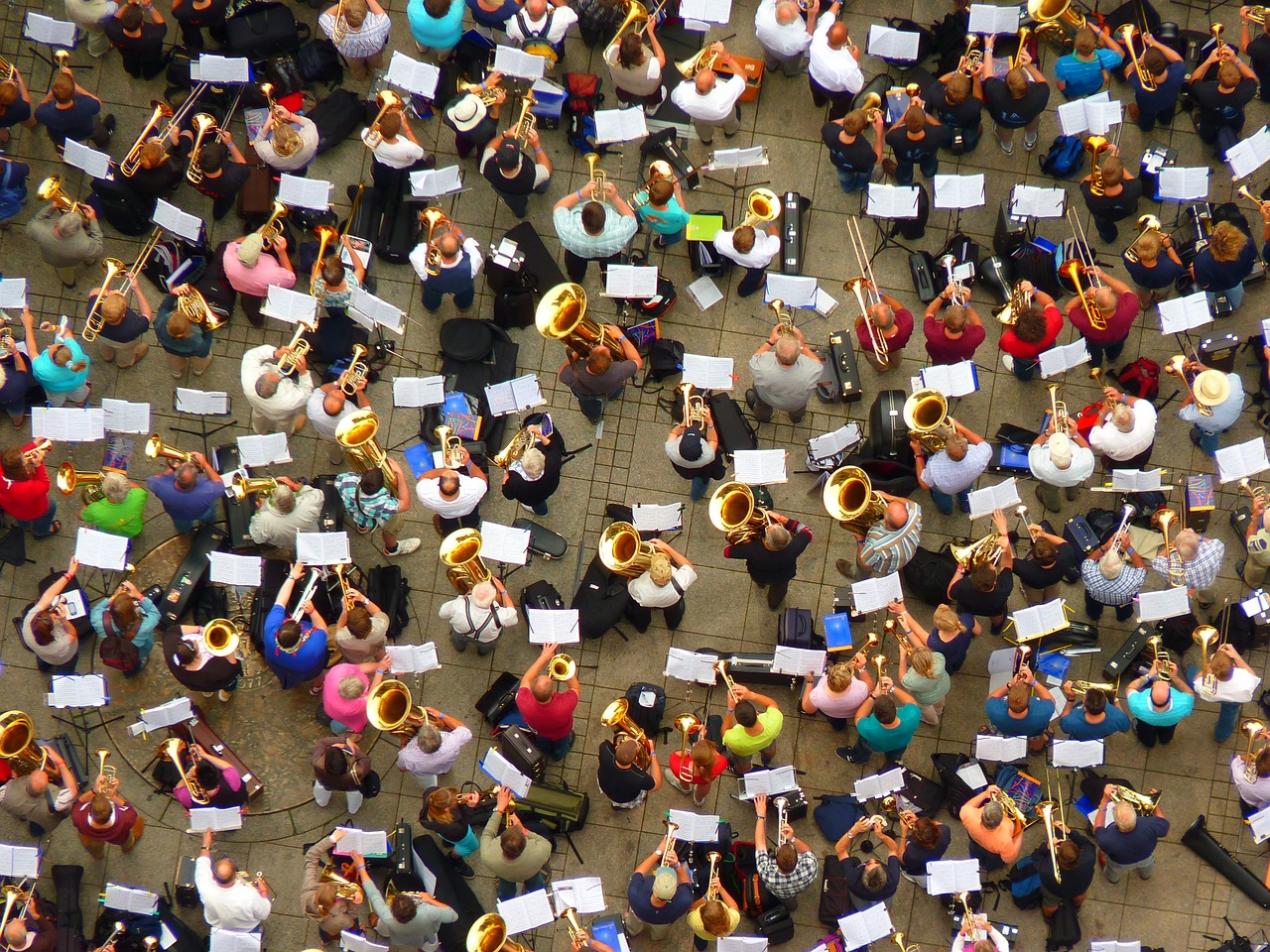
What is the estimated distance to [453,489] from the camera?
47.6ft

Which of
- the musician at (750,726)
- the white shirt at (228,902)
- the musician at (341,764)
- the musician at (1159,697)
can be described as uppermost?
the musician at (1159,697)

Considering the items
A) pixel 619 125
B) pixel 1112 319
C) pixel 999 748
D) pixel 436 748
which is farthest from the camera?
pixel 619 125

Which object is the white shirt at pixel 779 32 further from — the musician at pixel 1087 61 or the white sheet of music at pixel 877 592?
the white sheet of music at pixel 877 592

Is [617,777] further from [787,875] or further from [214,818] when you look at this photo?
[214,818]

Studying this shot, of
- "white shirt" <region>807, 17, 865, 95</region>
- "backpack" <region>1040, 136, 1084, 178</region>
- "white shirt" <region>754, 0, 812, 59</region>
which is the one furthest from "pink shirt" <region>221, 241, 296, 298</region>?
"backpack" <region>1040, 136, 1084, 178</region>

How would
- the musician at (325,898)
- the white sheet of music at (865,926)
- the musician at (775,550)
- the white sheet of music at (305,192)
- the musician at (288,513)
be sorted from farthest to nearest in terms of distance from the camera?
the white sheet of music at (305,192) → the musician at (288,513) → the musician at (775,550) → the white sheet of music at (865,926) → the musician at (325,898)

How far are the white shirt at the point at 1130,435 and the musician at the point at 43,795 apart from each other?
11791 millimetres

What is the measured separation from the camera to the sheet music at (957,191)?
51.4 feet

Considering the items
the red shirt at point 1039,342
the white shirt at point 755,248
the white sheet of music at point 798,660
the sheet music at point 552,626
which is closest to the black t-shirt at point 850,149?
the white shirt at point 755,248

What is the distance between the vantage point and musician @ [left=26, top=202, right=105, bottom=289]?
1562cm

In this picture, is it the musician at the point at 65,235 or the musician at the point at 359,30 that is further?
the musician at the point at 359,30

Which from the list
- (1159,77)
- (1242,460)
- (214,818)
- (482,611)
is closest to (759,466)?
(482,611)

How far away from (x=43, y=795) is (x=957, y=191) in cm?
1221

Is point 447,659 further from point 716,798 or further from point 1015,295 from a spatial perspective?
point 1015,295
